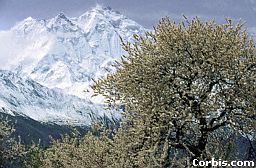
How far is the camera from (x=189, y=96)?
82.7 ft

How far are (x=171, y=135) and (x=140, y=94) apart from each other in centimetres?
277

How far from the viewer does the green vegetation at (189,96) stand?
82.0ft

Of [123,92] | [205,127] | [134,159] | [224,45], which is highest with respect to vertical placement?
[224,45]

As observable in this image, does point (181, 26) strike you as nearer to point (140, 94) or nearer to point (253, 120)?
point (140, 94)

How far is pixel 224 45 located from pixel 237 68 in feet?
4.48

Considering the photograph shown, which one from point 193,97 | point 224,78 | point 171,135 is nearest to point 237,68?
point 224,78

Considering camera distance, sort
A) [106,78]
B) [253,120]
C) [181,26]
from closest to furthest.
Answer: [253,120] → [181,26] → [106,78]

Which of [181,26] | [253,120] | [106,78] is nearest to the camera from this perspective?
[253,120]

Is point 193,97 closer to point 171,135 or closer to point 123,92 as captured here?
point 171,135

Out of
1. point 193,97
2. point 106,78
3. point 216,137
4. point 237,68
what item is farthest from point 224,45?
point 106,78

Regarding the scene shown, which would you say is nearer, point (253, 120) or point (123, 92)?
point (253, 120)

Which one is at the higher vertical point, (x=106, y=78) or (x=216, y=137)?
(x=106, y=78)

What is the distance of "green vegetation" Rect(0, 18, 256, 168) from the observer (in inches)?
984

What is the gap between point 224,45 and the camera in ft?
83.4
